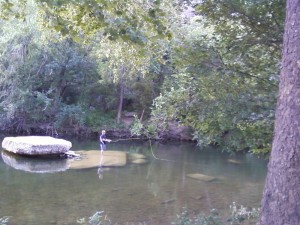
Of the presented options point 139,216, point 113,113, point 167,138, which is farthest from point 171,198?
point 113,113

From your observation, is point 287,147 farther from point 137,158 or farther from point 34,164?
point 137,158

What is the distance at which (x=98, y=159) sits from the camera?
17.9 metres

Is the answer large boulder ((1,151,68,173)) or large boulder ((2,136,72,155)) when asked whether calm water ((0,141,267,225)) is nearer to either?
large boulder ((1,151,68,173))

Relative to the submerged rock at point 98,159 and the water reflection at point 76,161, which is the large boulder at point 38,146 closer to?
the water reflection at point 76,161

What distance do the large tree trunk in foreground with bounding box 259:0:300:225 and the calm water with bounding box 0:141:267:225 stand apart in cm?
674

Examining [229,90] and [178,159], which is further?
[178,159]

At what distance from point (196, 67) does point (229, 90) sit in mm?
540

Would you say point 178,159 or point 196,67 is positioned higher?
point 196,67

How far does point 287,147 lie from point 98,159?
15.3m

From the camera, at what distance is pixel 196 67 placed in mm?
5535

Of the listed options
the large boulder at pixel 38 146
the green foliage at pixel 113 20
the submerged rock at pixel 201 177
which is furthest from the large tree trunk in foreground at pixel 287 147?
the large boulder at pixel 38 146

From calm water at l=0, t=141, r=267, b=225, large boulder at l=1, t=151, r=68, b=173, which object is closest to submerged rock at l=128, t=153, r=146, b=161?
calm water at l=0, t=141, r=267, b=225

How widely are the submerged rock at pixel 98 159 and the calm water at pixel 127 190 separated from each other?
20.5 inches

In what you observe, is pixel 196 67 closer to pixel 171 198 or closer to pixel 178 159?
pixel 171 198
